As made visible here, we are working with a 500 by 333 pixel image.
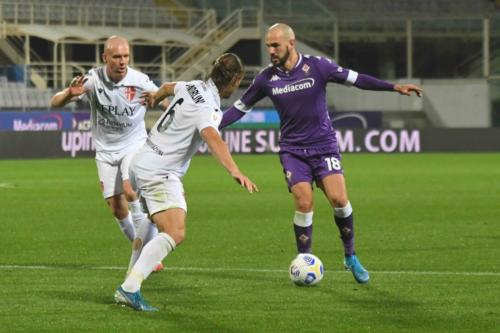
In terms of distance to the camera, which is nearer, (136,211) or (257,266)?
(257,266)

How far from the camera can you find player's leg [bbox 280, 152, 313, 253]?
452 inches

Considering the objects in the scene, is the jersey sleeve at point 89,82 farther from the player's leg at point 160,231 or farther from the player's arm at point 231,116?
the player's leg at point 160,231

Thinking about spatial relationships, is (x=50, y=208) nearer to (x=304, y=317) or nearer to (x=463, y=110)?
(x=304, y=317)

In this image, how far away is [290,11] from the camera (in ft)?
173

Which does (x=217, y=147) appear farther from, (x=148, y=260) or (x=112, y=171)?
(x=112, y=171)

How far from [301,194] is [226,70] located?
2434 millimetres

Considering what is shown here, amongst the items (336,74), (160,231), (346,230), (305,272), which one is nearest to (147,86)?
A: (336,74)

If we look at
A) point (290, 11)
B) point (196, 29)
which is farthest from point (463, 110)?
point (196, 29)

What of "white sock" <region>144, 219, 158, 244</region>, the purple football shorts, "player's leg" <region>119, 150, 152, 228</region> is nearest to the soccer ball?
the purple football shorts

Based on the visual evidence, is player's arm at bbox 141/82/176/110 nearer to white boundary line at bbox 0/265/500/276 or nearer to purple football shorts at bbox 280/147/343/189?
purple football shorts at bbox 280/147/343/189

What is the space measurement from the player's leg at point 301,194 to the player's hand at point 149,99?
1.37m

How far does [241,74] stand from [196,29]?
44255 mm

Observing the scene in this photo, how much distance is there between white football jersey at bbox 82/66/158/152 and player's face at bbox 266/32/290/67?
5.23 feet

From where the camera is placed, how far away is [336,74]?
1149 centimetres
